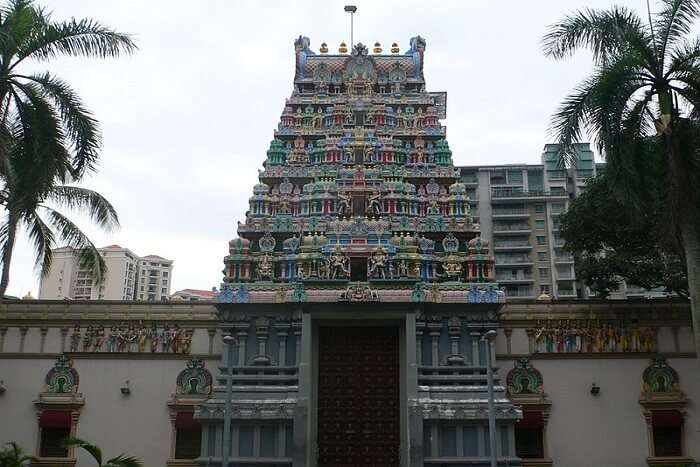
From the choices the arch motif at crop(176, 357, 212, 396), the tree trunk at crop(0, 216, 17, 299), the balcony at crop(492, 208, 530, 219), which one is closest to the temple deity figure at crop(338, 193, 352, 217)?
the arch motif at crop(176, 357, 212, 396)

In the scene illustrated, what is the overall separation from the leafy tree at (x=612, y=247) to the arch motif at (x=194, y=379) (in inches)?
599

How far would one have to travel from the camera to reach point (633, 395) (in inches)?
965

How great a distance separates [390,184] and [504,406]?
29.6ft

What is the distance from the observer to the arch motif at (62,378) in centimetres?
2484

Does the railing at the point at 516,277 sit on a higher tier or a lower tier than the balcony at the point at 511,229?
lower

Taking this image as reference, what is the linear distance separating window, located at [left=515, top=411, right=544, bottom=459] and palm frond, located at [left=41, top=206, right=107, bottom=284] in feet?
49.6

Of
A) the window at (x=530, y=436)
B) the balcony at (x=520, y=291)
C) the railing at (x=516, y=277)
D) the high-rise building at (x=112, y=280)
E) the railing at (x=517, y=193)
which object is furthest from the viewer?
the high-rise building at (x=112, y=280)

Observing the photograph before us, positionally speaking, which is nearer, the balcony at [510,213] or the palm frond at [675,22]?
the palm frond at [675,22]

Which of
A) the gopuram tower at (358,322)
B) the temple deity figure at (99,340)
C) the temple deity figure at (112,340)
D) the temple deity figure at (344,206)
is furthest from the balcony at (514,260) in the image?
the temple deity figure at (99,340)

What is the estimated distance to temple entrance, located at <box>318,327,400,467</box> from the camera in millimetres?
22688

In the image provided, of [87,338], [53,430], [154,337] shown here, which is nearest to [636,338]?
[154,337]

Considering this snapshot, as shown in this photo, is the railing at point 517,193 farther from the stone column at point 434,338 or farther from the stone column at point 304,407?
the stone column at point 304,407

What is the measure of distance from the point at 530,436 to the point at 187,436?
11.6 metres

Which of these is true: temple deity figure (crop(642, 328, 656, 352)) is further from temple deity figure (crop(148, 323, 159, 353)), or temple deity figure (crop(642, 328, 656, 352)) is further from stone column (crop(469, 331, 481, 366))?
temple deity figure (crop(148, 323, 159, 353))
